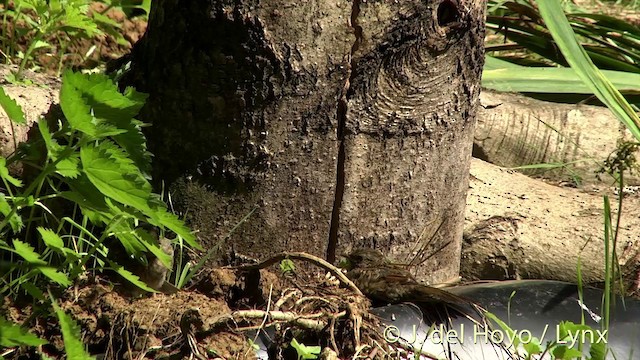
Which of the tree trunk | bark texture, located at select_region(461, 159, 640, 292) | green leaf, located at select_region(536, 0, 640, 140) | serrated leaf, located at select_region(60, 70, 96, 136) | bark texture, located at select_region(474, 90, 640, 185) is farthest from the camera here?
bark texture, located at select_region(474, 90, 640, 185)

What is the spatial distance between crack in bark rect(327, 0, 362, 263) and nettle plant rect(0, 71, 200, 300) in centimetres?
47

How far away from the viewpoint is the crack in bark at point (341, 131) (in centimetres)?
213

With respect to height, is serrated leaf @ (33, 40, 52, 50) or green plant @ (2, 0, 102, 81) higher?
Answer: green plant @ (2, 0, 102, 81)

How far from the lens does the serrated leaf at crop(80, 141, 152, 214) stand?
1815 millimetres

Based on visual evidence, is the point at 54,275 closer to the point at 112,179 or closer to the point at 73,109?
the point at 112,179

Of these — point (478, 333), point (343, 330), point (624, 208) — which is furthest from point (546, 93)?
point (343, 330)

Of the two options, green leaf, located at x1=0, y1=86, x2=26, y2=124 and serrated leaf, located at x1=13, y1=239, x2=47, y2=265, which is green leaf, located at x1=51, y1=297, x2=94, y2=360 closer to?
serrated leaf, located at x1=13, y1=239, x2=47, y2=265

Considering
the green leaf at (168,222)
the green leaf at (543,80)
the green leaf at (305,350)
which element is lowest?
the green leaf at (305,350)

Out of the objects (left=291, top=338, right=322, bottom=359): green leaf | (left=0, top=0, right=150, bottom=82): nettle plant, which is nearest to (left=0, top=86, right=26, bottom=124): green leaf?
(left=291, top=338, right=322, bottom=359): green leaf

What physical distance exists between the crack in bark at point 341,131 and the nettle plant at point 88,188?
0.47m

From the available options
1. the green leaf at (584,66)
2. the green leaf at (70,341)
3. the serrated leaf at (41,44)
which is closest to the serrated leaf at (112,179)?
the green leaf at (70,341)

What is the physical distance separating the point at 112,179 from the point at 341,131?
24.5 inches

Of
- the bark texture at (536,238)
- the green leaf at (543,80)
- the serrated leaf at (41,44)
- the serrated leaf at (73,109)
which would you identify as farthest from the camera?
the green leaf at (543,80)

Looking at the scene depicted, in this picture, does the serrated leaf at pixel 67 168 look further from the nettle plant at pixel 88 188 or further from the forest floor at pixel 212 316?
the forest floor at pixel 212 316
